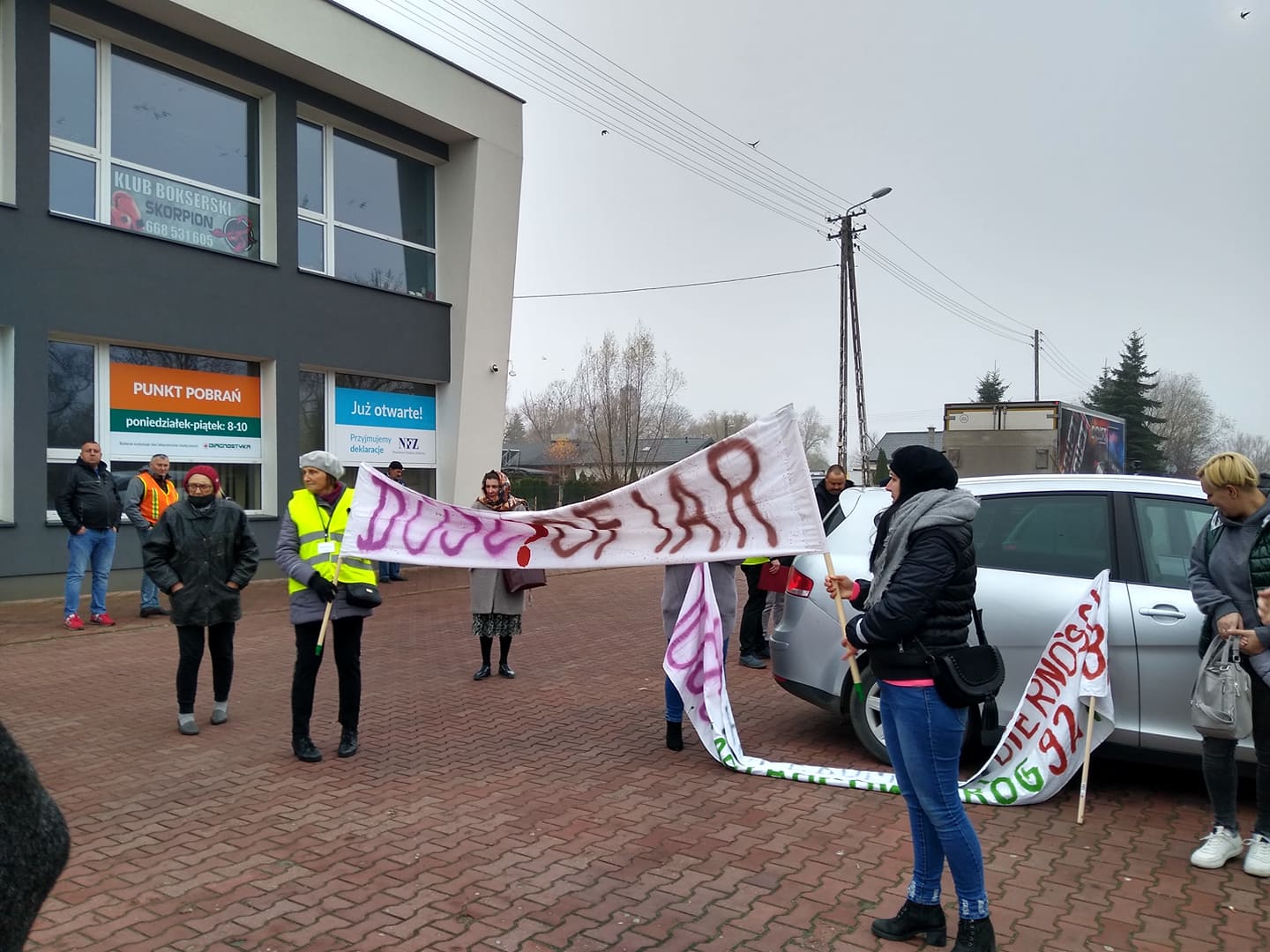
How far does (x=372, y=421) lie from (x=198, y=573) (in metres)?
10.5

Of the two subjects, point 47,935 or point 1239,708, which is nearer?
point 47,935

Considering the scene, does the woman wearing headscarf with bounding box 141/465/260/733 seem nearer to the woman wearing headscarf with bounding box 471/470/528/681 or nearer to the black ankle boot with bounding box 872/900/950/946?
the woman wearing headscarf with bounding box 471/470/528/681

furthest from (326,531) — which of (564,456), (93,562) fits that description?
(564,456)

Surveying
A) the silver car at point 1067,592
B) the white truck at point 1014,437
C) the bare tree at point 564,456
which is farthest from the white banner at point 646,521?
the bare tree at point 564,456

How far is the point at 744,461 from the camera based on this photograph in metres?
5.07

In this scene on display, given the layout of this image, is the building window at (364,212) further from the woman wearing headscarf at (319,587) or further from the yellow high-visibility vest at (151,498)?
the woman wearing headscarf at (319,587)

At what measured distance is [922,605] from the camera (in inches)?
129

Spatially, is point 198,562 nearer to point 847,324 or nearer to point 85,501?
point 85,501

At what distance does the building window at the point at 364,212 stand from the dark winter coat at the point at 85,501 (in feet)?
20.0

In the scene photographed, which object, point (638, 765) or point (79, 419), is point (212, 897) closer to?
point (638, 765)

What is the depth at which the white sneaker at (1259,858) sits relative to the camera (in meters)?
4.00

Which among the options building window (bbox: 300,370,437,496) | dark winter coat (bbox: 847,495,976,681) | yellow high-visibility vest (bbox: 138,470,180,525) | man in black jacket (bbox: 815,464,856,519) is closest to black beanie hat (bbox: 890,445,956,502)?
dark winter coat (bbox: 847,495,976,681)

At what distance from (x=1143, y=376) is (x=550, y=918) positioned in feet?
214

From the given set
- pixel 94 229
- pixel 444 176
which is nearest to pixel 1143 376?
pixel 444 176
